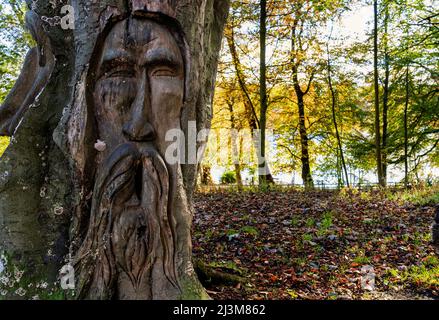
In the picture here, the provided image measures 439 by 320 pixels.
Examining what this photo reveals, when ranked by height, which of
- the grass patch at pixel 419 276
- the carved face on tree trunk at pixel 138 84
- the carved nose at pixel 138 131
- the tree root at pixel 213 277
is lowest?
the grass patch at pixel 419 276

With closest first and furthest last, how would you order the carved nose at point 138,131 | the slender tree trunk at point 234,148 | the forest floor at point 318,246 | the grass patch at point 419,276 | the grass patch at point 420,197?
the carved nose at point 138,131
the forest floor at point 318,246
the grass patch at point 419,276
the grass patch at point 420,197
the slender tree trunk at point 234,148

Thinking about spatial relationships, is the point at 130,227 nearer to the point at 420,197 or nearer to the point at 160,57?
the point at 160,57

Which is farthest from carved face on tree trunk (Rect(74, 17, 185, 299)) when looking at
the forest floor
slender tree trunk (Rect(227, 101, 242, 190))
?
slender tree trunk (Rect(227, 101, 242, 190))

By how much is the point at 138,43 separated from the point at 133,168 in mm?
1004

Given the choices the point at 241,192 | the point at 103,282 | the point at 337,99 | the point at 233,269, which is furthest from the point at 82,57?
the point at 337,99

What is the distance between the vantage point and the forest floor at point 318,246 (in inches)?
183

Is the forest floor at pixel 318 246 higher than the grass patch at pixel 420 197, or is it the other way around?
the grass patch at pixel 420 197

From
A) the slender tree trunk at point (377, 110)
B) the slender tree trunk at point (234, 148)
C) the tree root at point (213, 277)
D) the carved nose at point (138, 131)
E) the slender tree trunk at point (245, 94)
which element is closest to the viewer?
the carved nose at point (138, 131)

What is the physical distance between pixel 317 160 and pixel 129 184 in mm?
20899

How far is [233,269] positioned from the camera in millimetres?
4930

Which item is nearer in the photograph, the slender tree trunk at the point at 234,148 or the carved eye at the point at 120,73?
the carved eye at the point at 120,73

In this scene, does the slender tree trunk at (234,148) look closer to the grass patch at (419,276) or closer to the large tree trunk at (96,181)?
the grass patch at (419,276)

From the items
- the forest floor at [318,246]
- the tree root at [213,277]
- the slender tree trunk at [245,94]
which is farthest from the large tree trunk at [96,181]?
the slender tree trunk at [245,94]

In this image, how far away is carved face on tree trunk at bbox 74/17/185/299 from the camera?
306 cm
